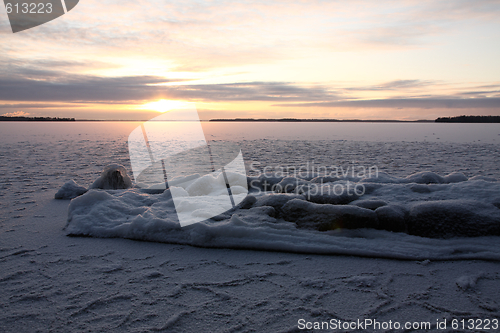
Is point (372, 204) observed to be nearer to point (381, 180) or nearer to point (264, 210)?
point (264, 210)

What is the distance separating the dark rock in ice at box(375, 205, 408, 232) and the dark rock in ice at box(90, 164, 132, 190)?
4052 mm

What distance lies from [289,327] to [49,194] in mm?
4453

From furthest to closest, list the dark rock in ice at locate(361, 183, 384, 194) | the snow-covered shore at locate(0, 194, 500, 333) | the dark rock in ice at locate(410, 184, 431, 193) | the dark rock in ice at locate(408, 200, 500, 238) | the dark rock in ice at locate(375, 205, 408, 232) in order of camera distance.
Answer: the dark rock in ice at locate(361, 183, 384, 194), the dark rock in ice at locate(410, 184, 431, 193), the dark rock in ice at locate(375, 205, 408, 232), the dark rock in ice at locate(408, 200, 500, 238), the snow-covered shore at locate(0, 194, 500, 333)

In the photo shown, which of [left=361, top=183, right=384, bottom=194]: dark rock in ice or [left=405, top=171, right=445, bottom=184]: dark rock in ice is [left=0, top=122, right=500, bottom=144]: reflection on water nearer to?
[left=405, top=171, right=445, bottom=184]: dark rock in ice

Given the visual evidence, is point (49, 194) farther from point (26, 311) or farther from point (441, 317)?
point (441, 317)

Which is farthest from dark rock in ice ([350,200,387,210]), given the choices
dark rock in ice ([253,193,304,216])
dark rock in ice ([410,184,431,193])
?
dark rock in ice ([410,184,431,193])

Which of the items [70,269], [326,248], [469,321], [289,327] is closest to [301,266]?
[326,248]

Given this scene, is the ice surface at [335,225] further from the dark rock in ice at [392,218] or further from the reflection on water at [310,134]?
the reflection on water at [310,134]

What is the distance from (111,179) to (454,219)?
4.81 metres

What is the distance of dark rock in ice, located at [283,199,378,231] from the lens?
2.93 meters

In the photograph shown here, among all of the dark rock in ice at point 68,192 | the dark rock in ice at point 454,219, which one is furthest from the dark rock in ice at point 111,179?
the dark rock in ice at point 454,219

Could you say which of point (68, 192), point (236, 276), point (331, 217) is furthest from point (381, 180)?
point (68, 192)

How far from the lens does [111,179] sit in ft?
15.5

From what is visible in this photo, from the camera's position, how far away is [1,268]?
218 cm
